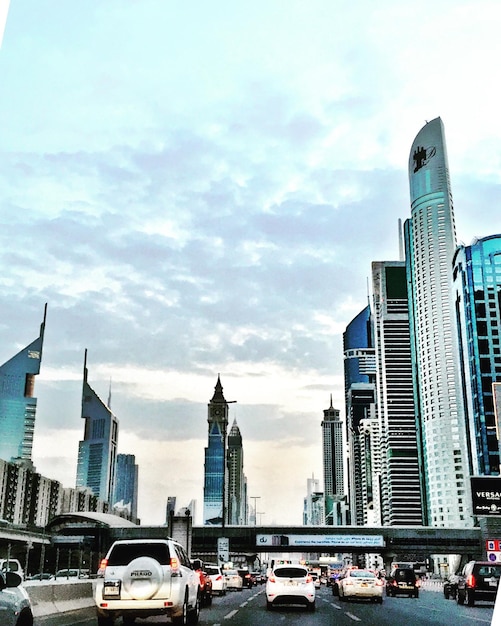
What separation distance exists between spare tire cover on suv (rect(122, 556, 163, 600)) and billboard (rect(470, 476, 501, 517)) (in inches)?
1368

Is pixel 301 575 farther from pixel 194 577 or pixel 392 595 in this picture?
pixel 392 595

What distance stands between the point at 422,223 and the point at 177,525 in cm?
14862

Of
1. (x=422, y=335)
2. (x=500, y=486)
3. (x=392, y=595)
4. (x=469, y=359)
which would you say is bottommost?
(x=392, y=595)

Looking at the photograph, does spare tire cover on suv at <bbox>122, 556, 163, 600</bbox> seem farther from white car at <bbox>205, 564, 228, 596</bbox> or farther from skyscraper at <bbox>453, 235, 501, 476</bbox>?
skyscraper at <bbox>453, 235, 501, 476</bbox>

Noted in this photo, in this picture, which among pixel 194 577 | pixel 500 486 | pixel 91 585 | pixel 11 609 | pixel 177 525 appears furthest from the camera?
pixel 177 525

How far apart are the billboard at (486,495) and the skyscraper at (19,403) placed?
220 feet

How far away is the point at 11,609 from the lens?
7.01 meters

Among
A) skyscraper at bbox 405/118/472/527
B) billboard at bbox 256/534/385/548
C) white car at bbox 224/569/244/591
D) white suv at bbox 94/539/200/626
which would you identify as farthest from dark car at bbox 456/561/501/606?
skyscraper at bbox 405/118/472/527

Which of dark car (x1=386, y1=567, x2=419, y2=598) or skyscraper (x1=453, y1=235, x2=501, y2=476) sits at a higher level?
skyscraper (x1=453, y1=235, x2=501, y2=476)

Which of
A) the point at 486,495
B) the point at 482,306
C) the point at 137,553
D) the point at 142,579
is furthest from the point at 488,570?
the point at 482,306

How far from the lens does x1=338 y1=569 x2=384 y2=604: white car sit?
23.6 m

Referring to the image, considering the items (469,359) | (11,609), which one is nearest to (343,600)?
(11,609)

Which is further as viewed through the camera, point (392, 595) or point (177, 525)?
point (177, 525)

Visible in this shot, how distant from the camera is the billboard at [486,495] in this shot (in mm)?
42406
